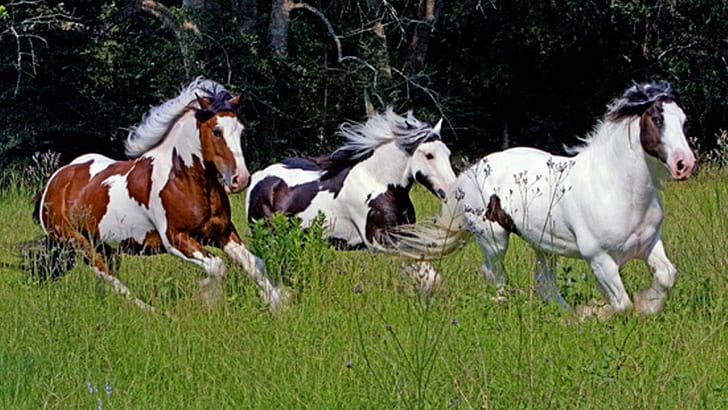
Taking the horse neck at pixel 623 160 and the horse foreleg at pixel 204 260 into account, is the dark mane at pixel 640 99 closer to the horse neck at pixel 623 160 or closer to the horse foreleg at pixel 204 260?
Result: the horse neck at pixel 623 160

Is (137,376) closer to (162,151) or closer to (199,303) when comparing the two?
(199,303)

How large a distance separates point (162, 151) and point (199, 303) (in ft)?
4.79

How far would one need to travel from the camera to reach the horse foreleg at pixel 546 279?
24.6 feet

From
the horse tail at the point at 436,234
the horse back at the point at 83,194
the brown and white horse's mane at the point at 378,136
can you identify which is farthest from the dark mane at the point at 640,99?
Answer: the horse back at the point at 83,194

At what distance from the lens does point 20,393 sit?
546cm

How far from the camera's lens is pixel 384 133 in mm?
8797

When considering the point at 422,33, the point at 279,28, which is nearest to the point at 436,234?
the point at 279,28

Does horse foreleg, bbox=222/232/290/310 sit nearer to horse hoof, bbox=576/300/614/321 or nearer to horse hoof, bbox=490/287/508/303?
horse hoof, bbox=490/287/508/303

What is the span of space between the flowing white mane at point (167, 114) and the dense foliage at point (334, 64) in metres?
9.13

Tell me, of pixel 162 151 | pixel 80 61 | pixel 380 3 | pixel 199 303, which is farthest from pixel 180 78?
pixel 199 303

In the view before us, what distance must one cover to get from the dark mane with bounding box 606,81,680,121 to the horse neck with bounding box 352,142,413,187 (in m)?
1.88

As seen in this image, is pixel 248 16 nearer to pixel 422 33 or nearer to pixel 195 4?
pixel 195 4

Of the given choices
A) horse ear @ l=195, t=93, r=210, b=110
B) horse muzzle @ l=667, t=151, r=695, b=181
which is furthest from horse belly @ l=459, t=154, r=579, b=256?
horse ear @ l=195, t=93, r=210, b=110

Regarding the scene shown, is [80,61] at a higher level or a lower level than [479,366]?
lower
